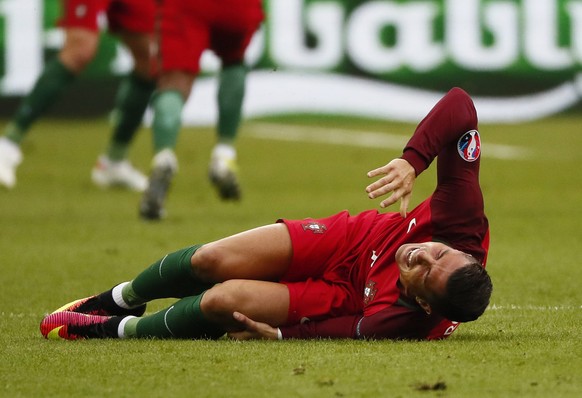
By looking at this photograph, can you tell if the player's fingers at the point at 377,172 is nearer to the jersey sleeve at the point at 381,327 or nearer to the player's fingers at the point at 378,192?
the player's fingers at the point at 378,192

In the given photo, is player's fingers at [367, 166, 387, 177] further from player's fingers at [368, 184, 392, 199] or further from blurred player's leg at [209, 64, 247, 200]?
blurred player's leg at [209, 64, 247, 200]

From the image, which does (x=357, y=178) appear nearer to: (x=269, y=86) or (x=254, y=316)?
(x=269, y=86)

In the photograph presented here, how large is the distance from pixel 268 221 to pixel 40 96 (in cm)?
179

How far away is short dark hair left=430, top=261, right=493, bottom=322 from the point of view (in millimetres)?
4426

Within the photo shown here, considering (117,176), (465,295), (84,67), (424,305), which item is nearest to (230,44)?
(84,67)

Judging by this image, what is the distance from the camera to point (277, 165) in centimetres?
1312

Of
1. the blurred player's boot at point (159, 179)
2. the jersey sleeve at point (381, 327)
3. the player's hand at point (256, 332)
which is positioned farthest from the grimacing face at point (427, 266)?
the blurred player's boot at point (159, 179)


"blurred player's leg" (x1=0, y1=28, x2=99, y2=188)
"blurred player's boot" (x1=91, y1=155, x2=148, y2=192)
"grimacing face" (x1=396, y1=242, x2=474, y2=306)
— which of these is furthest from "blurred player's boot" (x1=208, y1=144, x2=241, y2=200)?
"grimacing face" (x1=396, y1=242, x2=474, y2=306)

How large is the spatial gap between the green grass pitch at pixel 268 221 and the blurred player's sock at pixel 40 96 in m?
0.61

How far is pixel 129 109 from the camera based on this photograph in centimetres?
1012

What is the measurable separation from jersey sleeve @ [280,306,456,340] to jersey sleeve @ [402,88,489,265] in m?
0.27

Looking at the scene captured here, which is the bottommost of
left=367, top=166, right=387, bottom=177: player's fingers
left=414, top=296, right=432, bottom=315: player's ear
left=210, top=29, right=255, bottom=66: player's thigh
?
left=414, top=296, right=432, bottom=315: player's ear

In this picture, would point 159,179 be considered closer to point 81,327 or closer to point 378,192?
point 81,327

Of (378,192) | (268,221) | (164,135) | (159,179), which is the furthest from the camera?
(268,221)
